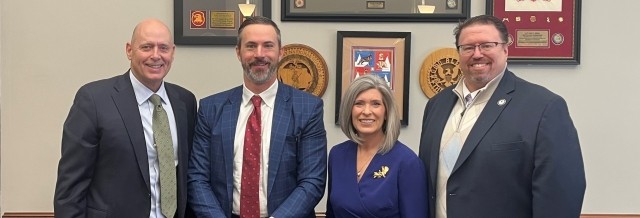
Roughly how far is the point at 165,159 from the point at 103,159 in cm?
21

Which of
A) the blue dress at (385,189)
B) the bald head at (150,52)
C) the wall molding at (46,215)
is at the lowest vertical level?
the wall molding at (46,215)

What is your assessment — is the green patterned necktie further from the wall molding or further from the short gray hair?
the wall molding

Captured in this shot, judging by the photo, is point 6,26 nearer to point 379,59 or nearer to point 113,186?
point 113,186

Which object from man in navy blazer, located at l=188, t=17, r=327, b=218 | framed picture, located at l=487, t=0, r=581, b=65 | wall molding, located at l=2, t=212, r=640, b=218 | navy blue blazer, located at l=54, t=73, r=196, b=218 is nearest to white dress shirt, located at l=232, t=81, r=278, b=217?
man in navy blazer, located at l=188, t=17, r=327, b=218

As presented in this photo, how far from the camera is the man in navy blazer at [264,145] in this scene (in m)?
2.23

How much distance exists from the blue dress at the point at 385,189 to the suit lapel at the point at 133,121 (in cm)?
67

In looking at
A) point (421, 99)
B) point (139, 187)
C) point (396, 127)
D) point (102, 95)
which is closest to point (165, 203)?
point (139, 187)

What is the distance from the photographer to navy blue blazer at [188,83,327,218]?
2229 millimetres

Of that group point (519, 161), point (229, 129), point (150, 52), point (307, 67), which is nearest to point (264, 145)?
point (229, 129)

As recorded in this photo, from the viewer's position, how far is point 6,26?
297cm

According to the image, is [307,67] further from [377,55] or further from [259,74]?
[259,74]

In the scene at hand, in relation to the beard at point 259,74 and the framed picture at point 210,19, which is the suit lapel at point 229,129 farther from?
the framed picture at point 210,19

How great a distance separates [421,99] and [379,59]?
0.28 metres

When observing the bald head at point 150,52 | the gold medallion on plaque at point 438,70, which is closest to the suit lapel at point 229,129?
the bald head at point 150,52
